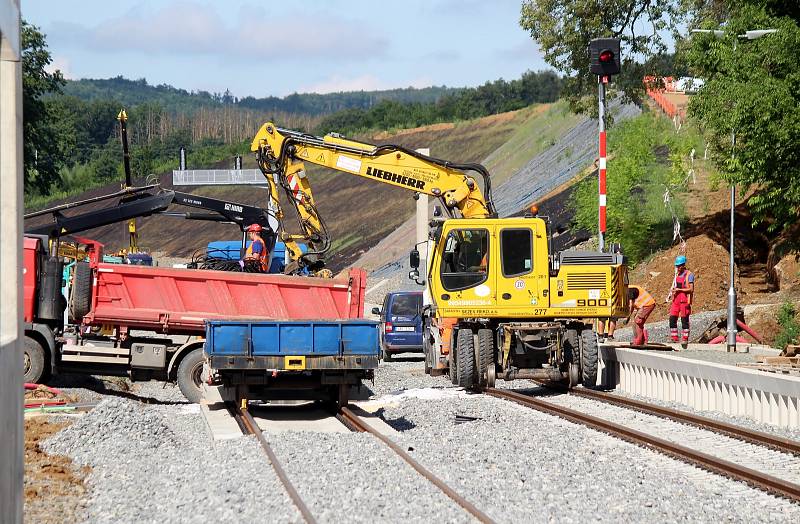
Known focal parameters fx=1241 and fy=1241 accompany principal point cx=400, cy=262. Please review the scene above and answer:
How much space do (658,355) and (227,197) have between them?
101 meters

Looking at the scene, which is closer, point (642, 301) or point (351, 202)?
point (642, 301)

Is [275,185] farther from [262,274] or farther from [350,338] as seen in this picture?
[350,338]

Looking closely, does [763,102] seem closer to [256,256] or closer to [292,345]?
[256,256]

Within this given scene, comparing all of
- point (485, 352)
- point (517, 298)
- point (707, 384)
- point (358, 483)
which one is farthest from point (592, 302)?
point (358, 483)

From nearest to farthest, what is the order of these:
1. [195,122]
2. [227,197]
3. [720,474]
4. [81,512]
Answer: [81,512] → [720,474] → [227,197] → [195,122]

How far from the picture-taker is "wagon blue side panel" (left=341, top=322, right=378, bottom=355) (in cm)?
1753

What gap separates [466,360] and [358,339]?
4.22 meters

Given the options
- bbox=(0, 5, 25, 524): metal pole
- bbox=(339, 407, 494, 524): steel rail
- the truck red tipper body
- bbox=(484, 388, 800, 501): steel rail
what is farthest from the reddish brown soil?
bbox=(484, 388, 800, 501): steel rail

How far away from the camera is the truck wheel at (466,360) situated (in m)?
21.4

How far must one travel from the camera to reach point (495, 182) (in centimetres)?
8962

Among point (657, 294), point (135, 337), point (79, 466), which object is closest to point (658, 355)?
point (135, 337)

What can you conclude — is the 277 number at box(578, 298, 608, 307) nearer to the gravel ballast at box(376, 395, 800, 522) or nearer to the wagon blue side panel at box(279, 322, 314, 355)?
the gravel ballast at box(376, 395, 800, 522)

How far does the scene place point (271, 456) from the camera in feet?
44.6

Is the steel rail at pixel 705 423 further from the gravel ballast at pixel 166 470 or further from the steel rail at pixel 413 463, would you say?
the gravel ballast at pixel 166 470
